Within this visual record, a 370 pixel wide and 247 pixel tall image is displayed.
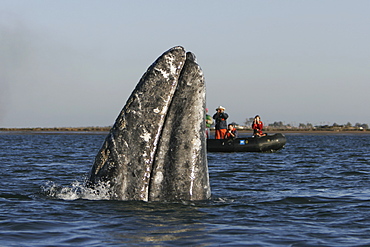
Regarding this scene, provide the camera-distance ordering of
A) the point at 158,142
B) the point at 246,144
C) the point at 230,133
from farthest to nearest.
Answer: the point at 230,133 → the point at 246,144 → the point at 158,142

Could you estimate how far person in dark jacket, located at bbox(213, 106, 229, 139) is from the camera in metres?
25.3

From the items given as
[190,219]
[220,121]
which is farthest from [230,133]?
[190,219]

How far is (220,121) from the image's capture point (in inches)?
1022

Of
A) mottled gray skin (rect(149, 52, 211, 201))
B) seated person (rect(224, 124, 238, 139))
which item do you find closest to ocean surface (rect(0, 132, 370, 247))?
mottled gray skin (rect(149, 52, 211, 201))

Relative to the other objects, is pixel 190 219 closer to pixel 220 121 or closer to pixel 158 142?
pixel 158 142

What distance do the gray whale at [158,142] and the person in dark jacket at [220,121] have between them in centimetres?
1839

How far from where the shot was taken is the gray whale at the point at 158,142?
6496 millimetres

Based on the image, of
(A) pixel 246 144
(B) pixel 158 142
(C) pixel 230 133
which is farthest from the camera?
(C) pixel 230 133

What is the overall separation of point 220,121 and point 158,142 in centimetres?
1946

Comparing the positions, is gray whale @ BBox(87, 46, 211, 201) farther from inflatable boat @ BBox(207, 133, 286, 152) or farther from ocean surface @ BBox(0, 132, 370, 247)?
inflatable boat @ BBox(207, 133, 286, 152)

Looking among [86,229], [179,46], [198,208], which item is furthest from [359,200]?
[86,229]

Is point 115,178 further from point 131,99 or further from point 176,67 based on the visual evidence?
point 176,67

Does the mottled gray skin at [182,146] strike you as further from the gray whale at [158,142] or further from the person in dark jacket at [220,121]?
the person in dark jacket at [220,121]

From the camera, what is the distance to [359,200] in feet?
29.2
